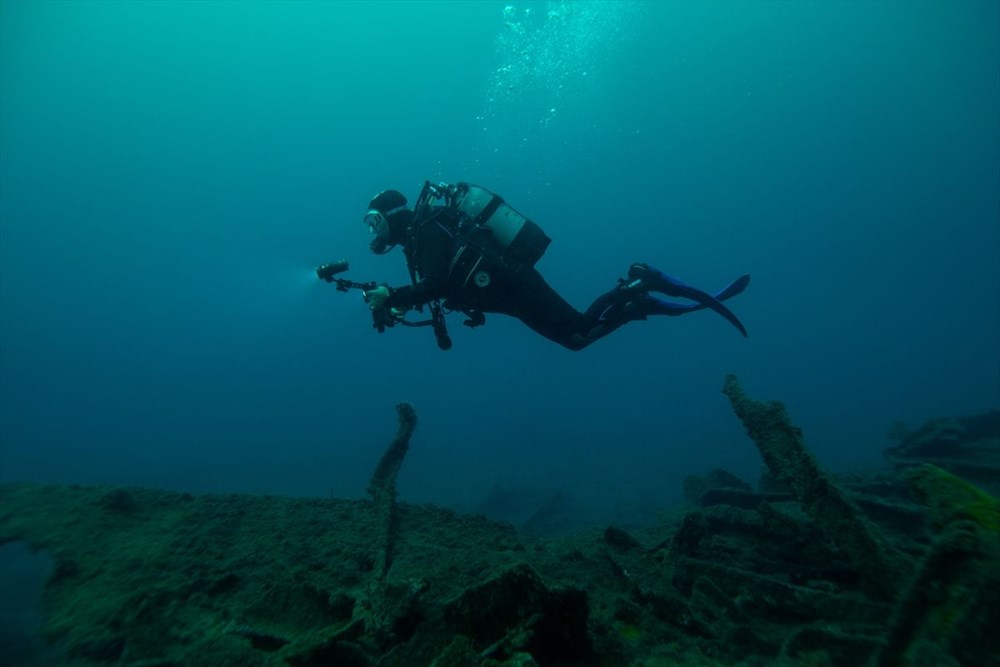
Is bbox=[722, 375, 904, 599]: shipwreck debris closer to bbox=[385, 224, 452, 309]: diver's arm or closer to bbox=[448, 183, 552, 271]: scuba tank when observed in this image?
bbox=[448, 183, 552, 271]: scuba tank

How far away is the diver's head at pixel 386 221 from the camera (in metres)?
7.04

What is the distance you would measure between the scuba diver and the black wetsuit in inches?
0.6

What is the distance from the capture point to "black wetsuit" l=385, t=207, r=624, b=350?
6.70m

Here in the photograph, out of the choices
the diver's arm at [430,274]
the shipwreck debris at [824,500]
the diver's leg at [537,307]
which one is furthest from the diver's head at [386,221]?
the shipwreck debris at [824,500]

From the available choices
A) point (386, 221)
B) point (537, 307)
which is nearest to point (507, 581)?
point (537, 307)

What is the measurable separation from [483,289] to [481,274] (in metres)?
0.22

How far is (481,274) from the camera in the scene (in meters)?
6.85

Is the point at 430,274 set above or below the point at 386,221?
below

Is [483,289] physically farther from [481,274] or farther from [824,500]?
[824,500]

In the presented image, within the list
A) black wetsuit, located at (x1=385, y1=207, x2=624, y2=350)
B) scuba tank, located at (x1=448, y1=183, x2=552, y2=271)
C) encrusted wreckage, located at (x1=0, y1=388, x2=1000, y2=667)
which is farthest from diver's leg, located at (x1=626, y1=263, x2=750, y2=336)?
encrusted wreckage, located at (x1=0, y1=388, x2=1000, y2=667)

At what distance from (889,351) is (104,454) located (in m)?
164

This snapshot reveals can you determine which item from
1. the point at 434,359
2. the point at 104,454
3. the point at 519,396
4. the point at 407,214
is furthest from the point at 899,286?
the point at 104,454

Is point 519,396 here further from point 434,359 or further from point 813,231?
point 813,231

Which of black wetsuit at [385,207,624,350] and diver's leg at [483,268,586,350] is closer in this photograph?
black wetsuit at [385,207,624,350]
